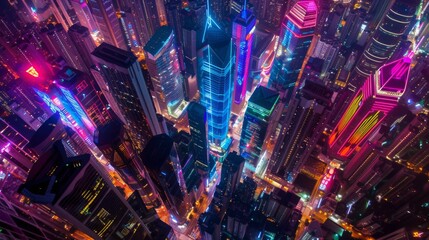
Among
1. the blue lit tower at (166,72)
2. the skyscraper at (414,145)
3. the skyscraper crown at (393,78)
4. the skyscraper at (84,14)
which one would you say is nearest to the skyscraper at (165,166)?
the blue lit tower at (166,72)

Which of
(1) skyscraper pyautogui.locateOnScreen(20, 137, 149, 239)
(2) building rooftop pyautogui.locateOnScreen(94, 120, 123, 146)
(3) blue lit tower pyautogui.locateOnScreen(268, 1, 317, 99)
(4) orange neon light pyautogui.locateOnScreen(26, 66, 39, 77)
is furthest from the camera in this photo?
(3) blue lit tower pyautogui.locateOnScreen(268, 1, 317, 99)

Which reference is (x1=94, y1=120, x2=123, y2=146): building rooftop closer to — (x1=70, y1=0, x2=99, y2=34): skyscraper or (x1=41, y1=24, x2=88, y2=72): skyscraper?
(x1=41, y1=24, x2=88, y2=72): skyscraper

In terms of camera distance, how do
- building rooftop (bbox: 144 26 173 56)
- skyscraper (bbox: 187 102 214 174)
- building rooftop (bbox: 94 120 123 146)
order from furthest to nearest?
building rooftop (bbox: 144 26 173 56), skyscraper (bbox: 187 102 214 174), building rooftop (bbox: 94 120 123 146)

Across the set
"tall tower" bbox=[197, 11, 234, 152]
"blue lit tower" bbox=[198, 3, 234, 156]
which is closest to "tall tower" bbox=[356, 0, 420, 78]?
"blue lit tower" bbox=[198, 3, 234, 156]

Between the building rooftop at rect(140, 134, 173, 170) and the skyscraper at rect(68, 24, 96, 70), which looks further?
the skyscraper at rect(68, 24, 96, 70)

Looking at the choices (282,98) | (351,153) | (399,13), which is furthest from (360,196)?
(399,13)

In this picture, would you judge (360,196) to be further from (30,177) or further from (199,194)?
(30,177)
